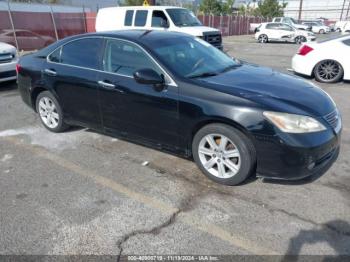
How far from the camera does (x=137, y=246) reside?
8.95 ft

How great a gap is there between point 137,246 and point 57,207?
103cm

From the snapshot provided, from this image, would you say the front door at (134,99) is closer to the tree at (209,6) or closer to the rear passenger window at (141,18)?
the rear passenger window at (141,18)

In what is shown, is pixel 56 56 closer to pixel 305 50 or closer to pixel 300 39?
pixel 305 50

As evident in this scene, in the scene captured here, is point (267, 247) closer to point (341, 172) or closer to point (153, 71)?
point (341, 172)

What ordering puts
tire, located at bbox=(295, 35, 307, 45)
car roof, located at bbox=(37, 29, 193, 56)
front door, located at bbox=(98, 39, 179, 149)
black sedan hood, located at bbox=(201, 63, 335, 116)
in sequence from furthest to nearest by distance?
tire, located at bbox=(295, 35, 307, 45)
car roof, located at bbox=(37, 29, 193, 56)
front door, located at bbox=(98, 39, 179, 149)
black sedan hood, located at bbox=(201, 63, 335, 116)

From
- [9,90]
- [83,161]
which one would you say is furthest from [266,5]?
[83,161]

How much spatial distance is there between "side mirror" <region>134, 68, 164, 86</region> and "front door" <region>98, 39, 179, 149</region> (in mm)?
87

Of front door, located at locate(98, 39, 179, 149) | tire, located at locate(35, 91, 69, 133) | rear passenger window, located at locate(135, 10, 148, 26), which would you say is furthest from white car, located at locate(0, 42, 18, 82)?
rear passenger window, located at locate(135, 10, 148, 26)

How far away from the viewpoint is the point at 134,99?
395 cm

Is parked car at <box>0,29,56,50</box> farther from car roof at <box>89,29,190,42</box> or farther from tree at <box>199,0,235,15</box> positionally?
tree at <box>199,0,235,15</box>

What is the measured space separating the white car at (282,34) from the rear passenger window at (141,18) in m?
14.5

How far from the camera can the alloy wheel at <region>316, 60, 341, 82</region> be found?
8.38 metres

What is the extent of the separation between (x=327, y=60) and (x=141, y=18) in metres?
7.10

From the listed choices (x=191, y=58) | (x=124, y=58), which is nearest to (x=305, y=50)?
(x=191, y=58)
